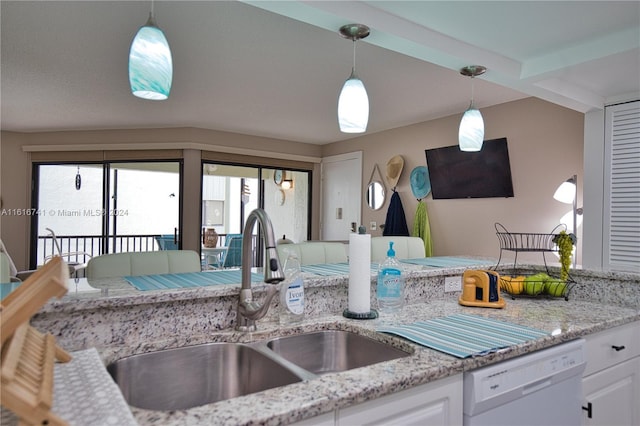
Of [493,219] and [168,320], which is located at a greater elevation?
[493,219]

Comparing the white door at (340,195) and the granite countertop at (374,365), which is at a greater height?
the white door at (340,195)

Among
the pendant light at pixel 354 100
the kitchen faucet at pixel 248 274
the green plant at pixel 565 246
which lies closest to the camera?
the kitchen faucet at pixel 248 274

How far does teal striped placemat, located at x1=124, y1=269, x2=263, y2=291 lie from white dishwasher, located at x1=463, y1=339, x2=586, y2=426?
2.66 feet

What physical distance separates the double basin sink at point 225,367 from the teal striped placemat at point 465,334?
99mm

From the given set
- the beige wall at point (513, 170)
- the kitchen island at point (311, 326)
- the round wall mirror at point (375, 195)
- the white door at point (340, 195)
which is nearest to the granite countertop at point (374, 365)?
the kitchen island at point (311, 326)

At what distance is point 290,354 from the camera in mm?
1299

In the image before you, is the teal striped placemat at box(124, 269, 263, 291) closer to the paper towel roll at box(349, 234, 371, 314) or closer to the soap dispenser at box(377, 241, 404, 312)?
the paper towel roll at box(349, 234, 371, 314)

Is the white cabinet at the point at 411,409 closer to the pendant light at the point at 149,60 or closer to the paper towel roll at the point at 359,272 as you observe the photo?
the paper towel roll at the point at 359,272

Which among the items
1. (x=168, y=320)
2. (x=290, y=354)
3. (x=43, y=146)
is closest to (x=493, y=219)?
(x=290, y=354)

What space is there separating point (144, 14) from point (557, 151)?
123 inches

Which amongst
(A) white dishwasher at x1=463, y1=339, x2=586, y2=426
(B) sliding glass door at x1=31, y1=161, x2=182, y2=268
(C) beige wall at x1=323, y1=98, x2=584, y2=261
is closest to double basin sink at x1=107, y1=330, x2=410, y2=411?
(A) white dishwasher at x1=463, y1=339, x2=586, y2=426

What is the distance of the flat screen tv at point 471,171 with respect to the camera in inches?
145

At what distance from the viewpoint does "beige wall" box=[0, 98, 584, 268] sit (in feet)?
10.9

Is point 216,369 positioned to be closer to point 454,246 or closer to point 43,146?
point 454,246
